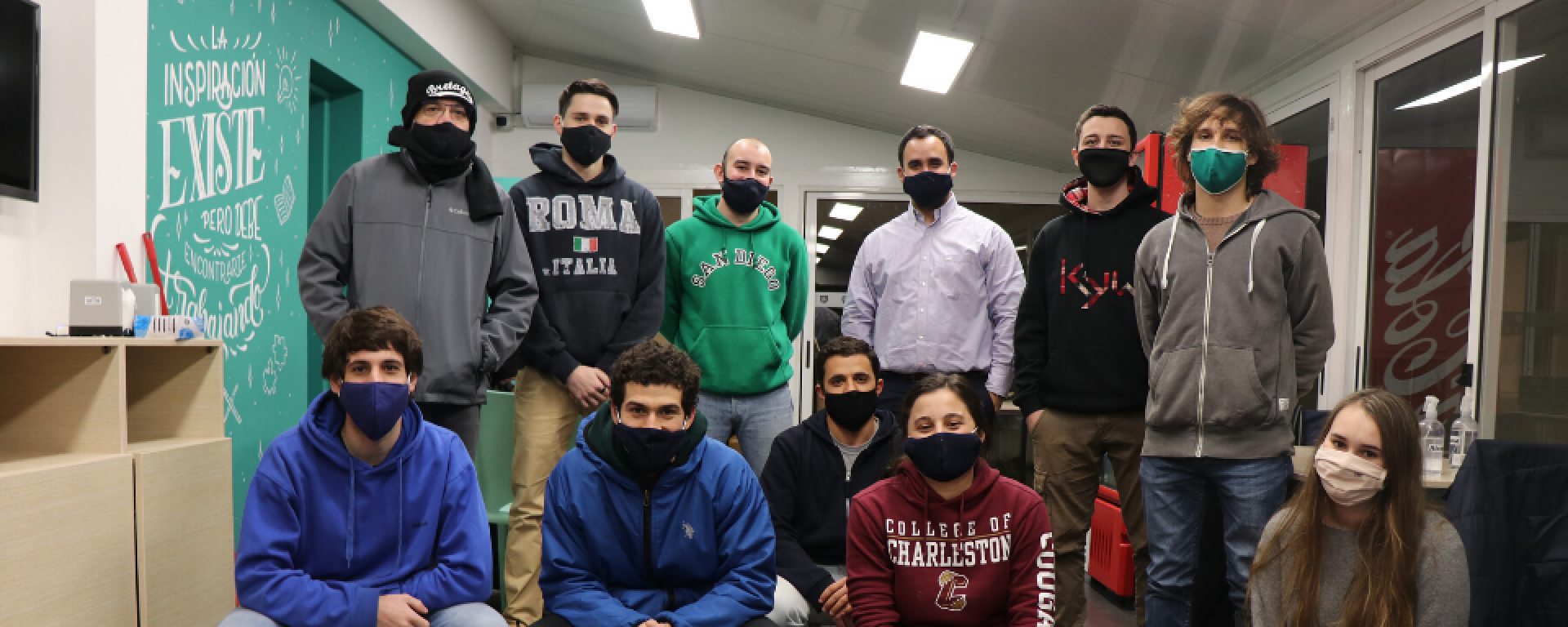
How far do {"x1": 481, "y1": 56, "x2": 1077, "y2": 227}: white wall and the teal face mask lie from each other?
453 cm

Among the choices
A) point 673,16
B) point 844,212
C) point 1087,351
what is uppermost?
point 673,16

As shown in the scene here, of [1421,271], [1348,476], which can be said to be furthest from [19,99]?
[1421,271]

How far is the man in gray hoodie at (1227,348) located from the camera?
7.88 ft

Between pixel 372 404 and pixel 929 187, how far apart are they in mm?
1815

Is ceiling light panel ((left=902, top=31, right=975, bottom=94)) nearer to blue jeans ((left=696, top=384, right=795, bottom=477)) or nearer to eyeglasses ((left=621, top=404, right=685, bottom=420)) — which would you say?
blue jeans ((left=696, top=384, right=795, bottom=477))

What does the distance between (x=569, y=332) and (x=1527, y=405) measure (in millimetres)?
3032

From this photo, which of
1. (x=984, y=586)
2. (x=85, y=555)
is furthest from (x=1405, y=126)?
(x=85, y=555)

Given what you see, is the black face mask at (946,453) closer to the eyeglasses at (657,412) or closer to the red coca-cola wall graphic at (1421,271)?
the eyeglasses at (657,412)

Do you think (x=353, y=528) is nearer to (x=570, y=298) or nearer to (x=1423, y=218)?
(x=570, y=298)

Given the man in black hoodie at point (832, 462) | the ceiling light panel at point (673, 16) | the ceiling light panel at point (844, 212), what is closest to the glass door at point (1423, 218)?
the man in black hoodie at point (832, 462)

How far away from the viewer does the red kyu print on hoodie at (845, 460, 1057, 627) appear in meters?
2.34

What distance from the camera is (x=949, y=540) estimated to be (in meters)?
2.37

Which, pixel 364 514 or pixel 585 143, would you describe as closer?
pixel 364 514

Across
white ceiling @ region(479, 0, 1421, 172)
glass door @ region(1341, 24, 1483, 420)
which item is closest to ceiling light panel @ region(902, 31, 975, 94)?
white ceiling @ region(479, 0, 1421, 172)
